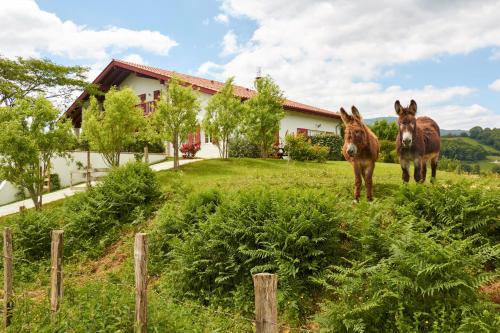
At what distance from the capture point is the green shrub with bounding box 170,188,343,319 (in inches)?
271

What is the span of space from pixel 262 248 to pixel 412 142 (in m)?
4.27

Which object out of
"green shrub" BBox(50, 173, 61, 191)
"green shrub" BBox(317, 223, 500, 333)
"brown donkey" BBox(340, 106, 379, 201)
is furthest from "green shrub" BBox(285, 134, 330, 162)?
"green shrub" BBox(317, 223, 500, 333)

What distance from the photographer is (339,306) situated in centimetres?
551

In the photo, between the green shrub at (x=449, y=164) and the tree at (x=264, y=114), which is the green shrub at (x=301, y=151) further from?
the green shrub at (x=449, y=164)

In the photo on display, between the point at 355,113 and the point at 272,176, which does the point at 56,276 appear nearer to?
the point at 355,113

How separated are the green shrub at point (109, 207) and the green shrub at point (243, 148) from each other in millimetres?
12979

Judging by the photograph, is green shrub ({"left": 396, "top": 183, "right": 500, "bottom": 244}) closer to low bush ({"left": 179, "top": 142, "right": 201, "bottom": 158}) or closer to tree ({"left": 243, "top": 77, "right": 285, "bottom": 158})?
tree ({"left": 243, "top": 77, "right": 285, "bottom": 158})

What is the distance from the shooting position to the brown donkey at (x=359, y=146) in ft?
28.8

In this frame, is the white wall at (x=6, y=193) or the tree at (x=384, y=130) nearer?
the white wall at (x=6, y=193)

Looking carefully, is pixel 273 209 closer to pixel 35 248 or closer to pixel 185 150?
pixel 35 248

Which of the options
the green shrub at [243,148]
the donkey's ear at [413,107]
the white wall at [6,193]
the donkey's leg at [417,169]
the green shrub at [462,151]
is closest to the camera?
the donkey's ear at [413,107]

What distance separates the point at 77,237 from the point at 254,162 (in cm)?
1270

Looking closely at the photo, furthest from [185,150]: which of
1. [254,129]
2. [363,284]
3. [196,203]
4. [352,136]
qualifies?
[363,284]

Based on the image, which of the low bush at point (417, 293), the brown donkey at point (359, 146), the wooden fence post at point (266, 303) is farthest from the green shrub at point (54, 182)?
the wooden fence post at point (266, 303)
